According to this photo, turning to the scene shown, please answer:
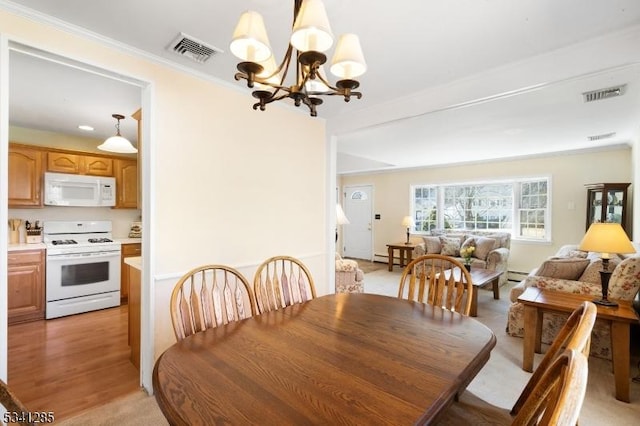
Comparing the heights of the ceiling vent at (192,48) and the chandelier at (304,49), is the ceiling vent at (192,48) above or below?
above

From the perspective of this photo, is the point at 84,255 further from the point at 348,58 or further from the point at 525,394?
the point at 525,394

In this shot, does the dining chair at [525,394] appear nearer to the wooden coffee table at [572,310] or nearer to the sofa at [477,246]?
the wooden coffee table at [572,310]

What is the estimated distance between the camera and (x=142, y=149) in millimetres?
2145

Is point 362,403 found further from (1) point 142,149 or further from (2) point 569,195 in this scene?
(2) point 569,195

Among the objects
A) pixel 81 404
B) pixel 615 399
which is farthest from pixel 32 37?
pixel 615 399

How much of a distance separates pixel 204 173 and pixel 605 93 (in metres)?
3.59

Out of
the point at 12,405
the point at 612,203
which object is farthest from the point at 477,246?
the point at 12,405

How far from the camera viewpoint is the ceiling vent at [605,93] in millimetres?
2602

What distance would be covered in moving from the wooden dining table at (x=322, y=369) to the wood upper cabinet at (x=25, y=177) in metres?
3.86

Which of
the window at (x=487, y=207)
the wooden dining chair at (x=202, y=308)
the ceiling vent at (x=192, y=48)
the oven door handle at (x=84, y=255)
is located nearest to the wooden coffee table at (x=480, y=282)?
the window at (x=487, y=207)

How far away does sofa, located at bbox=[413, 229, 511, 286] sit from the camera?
512 cm

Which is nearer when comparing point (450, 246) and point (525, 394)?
point (525, 394)

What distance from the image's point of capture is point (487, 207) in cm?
625

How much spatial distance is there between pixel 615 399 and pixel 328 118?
3352 millimetres
